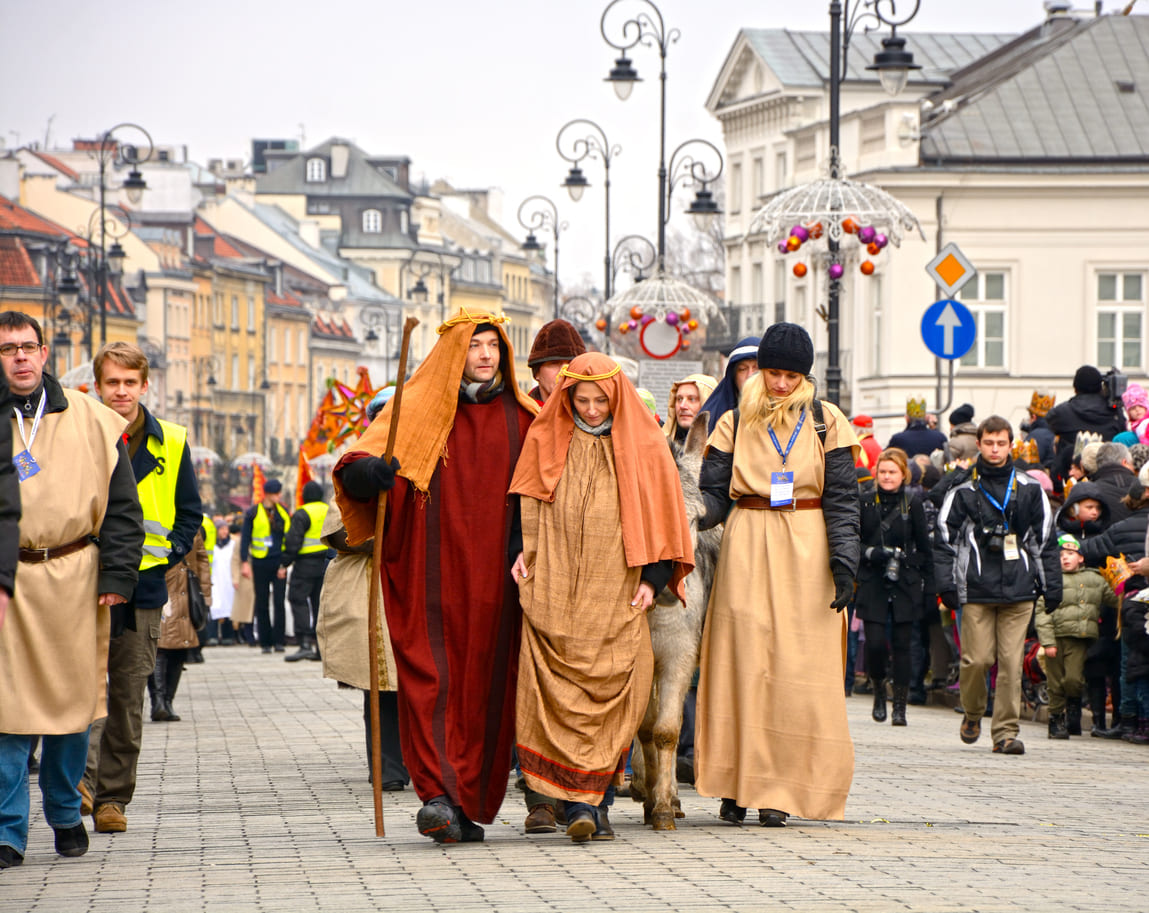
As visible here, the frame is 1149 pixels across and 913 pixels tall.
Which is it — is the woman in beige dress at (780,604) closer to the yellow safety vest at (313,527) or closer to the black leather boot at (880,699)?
the black leather boot at (880,699)

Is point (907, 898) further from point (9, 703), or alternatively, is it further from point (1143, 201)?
point (1143, 201)

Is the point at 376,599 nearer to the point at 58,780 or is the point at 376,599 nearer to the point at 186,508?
the point at 186,508

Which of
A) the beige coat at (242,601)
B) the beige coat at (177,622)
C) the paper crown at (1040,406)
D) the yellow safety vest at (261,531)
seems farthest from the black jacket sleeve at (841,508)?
the beige coat at (242,601)

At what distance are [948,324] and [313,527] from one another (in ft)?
23.0

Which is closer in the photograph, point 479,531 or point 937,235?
point 479,531

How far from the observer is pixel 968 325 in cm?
2053

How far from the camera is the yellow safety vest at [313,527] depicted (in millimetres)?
23812

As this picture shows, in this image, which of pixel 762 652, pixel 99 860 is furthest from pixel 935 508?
pixel 99 860

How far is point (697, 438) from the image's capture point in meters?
10.3

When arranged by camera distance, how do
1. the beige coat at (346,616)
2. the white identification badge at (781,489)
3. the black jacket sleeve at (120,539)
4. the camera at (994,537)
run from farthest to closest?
1. the camera at (994,537)
2. the beige coat at (346,616)
3. the white identification badge at (781,489)
4. the black jacket sleeve at (120,539)

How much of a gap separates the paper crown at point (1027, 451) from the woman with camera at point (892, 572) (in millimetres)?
2153

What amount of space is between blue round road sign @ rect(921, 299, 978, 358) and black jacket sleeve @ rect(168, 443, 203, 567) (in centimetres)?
1104

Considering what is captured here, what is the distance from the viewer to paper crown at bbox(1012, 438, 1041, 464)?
61.0 ft

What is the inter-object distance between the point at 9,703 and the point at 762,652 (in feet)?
10.0
